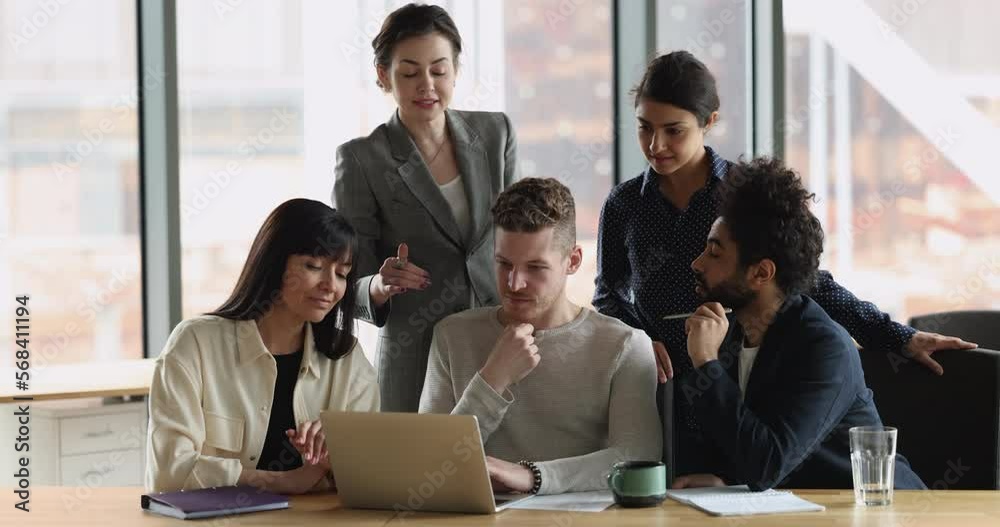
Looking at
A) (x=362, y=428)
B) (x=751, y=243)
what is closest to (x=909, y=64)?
(x=751, y=243)

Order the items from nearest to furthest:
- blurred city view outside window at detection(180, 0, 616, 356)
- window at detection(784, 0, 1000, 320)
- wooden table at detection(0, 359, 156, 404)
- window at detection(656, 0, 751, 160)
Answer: wooden table at detection(0, 359, 156, 404) < blurred city view outside window at detection(180, 0, 616, 356) < window at detection(656, 0, 751, 160) < window at detection(784, 0, 1000, 320)

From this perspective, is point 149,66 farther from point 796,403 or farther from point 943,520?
point 943,520

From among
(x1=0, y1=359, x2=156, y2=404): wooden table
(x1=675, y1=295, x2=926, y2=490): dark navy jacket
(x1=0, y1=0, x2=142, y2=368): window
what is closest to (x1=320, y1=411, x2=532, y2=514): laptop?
(x1=675, y1=295, x2=926, y2=490): dark navy jacket

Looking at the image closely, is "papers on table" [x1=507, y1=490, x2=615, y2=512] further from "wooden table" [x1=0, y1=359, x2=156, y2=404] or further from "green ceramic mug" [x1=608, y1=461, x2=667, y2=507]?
"wooden table" [x1=0, y1=359, x2=156, y2=404]

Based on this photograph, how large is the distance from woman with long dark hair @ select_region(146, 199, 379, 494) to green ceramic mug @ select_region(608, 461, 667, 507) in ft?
1.78

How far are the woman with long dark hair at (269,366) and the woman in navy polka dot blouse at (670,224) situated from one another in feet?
2.19

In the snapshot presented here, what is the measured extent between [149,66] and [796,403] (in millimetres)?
3134

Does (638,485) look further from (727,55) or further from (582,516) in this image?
(727,55)

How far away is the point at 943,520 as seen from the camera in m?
1.95

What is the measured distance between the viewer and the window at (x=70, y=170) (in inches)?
178
